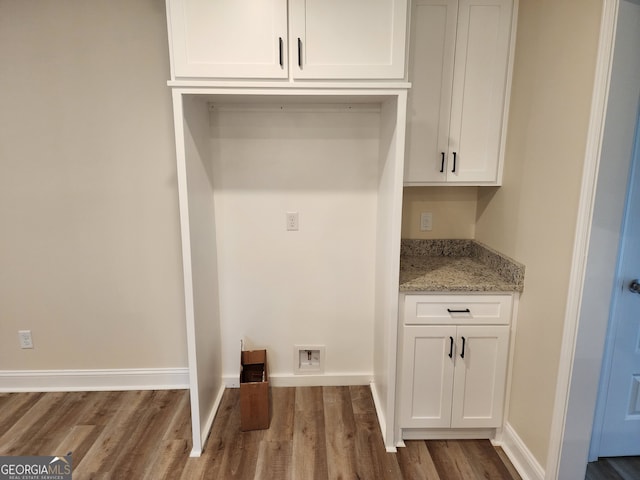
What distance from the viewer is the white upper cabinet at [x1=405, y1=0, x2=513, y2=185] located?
1897mm

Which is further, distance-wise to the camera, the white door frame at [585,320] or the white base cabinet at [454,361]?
the white base cabinet at [454,361]

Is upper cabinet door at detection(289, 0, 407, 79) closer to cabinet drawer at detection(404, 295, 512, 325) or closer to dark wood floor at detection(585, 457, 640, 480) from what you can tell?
cabinet drawer at detection(404, 295, 512, 325)

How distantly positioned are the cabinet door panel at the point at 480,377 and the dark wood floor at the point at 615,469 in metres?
0.44

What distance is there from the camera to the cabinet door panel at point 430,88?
1898mm

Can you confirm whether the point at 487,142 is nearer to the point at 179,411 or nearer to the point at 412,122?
the point at 412,122

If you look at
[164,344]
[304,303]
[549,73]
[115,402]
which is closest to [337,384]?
[304,303]

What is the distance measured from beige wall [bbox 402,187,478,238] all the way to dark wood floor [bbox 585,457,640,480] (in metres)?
1.32

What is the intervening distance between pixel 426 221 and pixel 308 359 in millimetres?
1188

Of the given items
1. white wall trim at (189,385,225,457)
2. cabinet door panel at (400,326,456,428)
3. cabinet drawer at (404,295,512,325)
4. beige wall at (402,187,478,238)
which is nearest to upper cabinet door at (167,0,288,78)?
beige wall at (402,187,478,238)

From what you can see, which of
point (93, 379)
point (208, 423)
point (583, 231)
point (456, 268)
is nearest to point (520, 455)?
point (456, 268)

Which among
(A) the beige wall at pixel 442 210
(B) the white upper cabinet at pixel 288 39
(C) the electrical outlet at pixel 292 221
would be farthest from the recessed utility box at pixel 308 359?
(B) the white upper cabinet at pixel 288 39

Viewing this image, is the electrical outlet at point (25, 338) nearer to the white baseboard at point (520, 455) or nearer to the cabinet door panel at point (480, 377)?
the cabinet door panel at point (480, 377)

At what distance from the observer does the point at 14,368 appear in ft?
8.18

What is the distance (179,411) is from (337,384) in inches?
39.4
